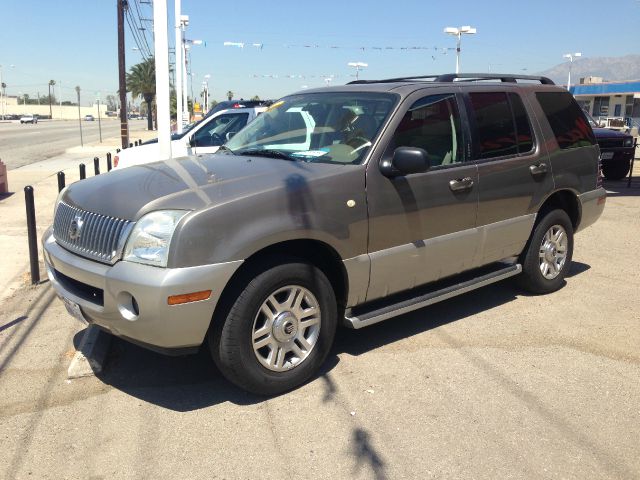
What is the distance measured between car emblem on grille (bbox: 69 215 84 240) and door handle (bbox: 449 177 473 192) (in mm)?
2615

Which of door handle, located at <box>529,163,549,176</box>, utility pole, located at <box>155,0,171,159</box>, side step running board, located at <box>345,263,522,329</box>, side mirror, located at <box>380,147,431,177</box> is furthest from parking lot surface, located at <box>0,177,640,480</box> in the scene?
utility pole, located at <box>155,0,171,159</box>

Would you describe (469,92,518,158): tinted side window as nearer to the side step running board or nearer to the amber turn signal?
the side step running board

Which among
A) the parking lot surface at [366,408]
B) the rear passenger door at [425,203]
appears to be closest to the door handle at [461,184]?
the rear passenger door at [425,203]

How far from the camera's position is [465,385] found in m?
4.04

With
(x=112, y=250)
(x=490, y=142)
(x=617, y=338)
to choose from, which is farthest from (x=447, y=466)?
(x=490, y=142)

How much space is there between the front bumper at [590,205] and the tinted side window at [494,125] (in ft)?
4.08

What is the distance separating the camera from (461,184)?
15.4ft

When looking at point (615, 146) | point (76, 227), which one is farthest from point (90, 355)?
point (615, 146)

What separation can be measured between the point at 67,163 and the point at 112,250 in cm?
2012

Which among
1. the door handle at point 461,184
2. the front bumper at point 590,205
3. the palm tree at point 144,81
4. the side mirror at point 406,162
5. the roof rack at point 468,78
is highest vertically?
the palm tree at point 144,81

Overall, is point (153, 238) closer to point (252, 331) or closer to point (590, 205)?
point (252, 331)

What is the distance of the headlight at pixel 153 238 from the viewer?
337cm

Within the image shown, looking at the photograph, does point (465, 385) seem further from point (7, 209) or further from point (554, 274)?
point (7, 209)

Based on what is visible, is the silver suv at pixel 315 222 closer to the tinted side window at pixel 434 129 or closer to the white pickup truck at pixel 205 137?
the tinted side window at pixel 434 129
